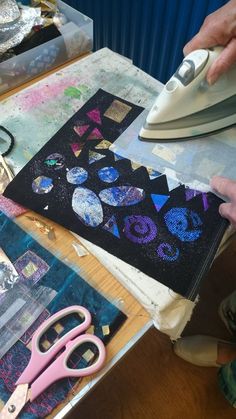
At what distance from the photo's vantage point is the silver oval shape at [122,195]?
2.10 ft

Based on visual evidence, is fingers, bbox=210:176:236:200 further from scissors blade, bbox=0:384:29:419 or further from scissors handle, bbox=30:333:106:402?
scissors blade, bbox=0:384:29:419

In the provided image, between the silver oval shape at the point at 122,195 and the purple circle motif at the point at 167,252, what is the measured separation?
0.09 meters

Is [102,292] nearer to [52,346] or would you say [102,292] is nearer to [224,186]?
[52,346]

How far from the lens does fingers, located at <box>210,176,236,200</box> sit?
2.11 ft

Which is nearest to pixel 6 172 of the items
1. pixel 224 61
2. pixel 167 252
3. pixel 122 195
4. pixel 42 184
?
pixel 42 184

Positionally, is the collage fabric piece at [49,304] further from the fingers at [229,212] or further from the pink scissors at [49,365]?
the fingers at [229,212]

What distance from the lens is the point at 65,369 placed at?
49cm

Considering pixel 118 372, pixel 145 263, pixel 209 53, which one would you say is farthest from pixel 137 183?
pixel 118 372

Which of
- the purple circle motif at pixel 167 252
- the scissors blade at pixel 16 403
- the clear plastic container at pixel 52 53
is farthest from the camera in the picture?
the clear plastic container at pixel 52 53

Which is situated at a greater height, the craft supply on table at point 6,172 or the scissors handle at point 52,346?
the craft supply on table at point 6,172

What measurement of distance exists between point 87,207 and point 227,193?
238 mm

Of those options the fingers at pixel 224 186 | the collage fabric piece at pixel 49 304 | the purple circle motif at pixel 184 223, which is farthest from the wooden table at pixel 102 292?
the fingers at pixel 224 186

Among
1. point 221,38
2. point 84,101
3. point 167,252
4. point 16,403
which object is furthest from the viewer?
point 84,101

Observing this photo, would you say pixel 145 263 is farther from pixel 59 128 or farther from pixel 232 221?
pixel 59 128
